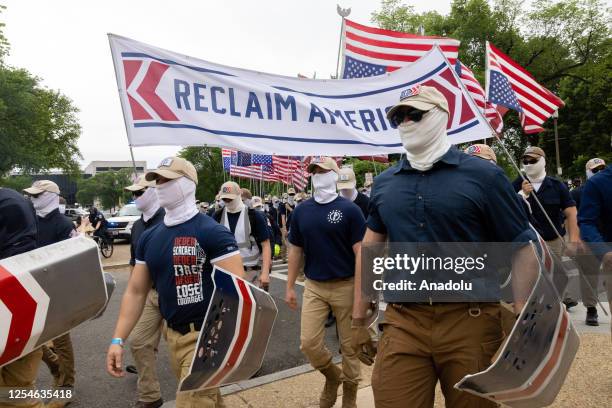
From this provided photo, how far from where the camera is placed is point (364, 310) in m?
2.77

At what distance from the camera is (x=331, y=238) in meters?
4.30

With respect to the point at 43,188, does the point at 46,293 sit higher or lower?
lower

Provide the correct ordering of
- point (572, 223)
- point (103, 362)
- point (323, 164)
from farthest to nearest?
point (572, 223) → point (103, 362) → point (323, 164)

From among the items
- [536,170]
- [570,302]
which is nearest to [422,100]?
[536,170]

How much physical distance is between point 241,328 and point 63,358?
2.88 meters

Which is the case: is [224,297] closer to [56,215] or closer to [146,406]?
[146,406]

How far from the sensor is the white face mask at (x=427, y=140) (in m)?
2.46

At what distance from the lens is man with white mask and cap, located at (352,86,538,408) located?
2.23 metres

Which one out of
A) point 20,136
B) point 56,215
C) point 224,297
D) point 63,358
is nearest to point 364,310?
point 224,297

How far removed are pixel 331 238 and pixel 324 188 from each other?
54 centimetres

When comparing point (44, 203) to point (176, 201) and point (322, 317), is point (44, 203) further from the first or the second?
point (322, 317)

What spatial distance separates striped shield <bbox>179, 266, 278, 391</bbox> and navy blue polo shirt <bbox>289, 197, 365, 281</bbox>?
5.45 feet

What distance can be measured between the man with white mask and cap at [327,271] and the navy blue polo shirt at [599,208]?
1771 mm

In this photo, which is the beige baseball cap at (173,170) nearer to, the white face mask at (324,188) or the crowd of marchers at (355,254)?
the crowd of marchers at (355,254)
